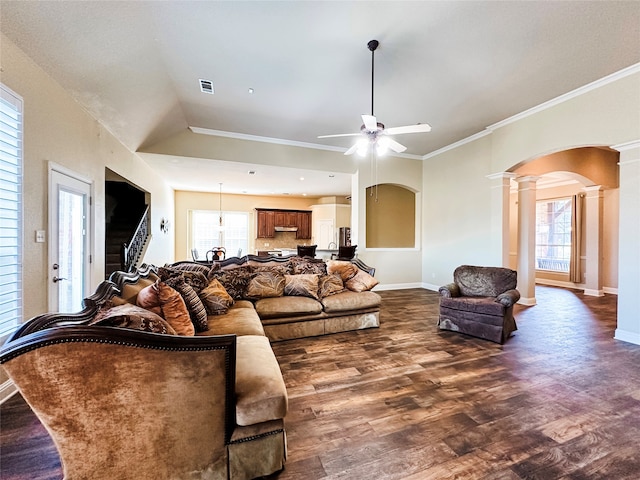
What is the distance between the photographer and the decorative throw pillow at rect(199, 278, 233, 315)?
287 centimetres

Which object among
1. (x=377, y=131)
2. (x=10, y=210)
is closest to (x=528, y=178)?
(x=377, y=131)

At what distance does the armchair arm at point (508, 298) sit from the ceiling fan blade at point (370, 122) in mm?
2680

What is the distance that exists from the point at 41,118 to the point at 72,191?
2.84 feet

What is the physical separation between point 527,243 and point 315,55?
17.3 ft

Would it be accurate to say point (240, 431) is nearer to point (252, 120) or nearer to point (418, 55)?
point (418, 55)

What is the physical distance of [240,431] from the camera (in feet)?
4.68

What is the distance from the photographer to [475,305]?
11.8ft

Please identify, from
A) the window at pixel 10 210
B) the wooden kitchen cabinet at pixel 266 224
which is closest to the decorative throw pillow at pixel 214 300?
the window at pixel 10 210

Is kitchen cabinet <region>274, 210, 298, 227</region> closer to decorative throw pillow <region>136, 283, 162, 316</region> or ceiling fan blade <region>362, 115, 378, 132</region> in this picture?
ceiling fan blade <region>362, 115, 378, 132</region>

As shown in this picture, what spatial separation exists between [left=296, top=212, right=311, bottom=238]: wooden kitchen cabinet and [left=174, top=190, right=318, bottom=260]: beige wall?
31cm

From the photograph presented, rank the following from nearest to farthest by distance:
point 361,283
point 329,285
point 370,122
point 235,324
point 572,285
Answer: point 235,324, point 370,122, point 329,285, point 361,283, point 572,285

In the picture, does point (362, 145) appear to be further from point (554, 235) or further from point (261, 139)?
point (554, 235)

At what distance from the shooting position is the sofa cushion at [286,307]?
338cm

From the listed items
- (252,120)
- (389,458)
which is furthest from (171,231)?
(389,458)
